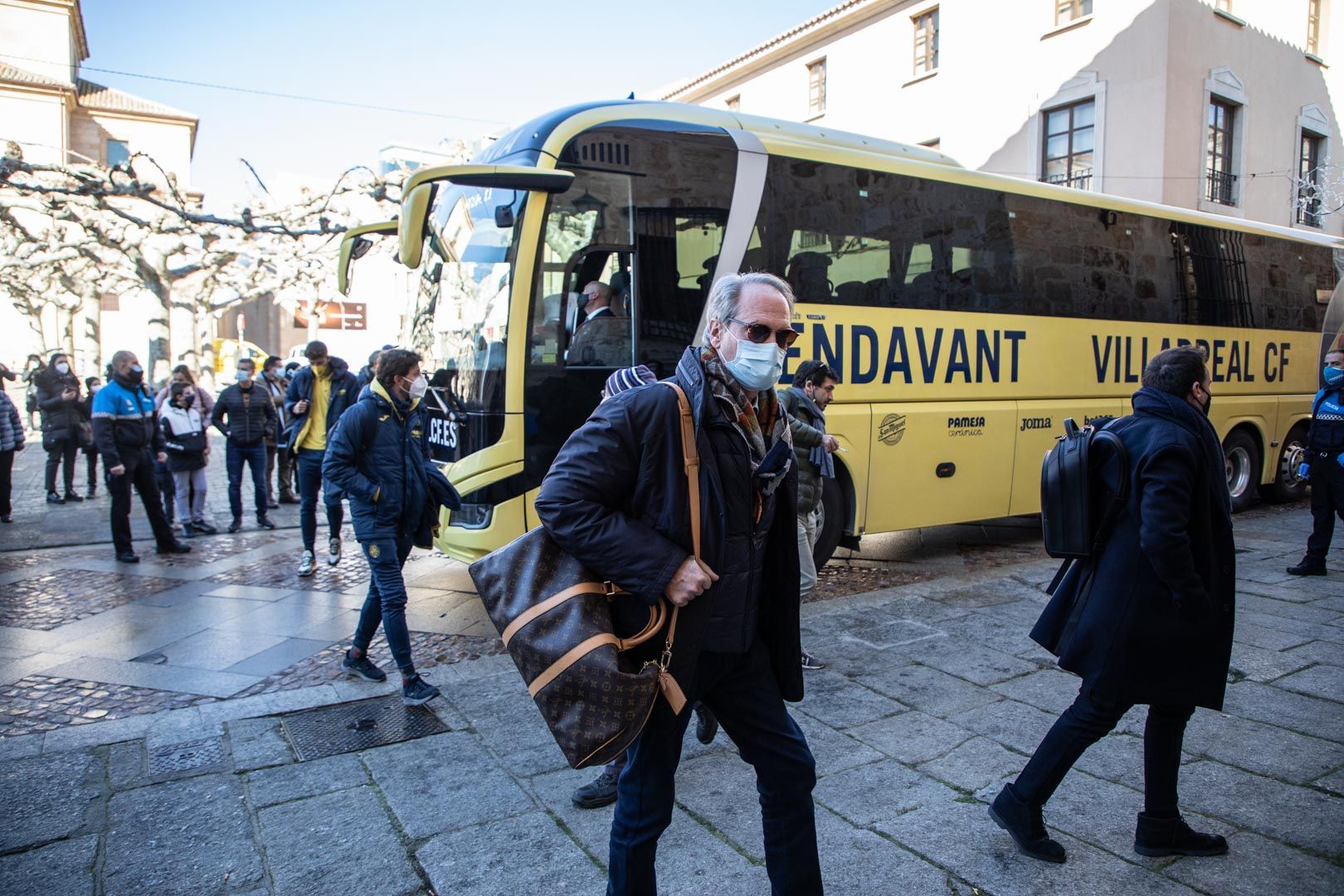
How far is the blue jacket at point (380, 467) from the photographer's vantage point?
4.44 meters

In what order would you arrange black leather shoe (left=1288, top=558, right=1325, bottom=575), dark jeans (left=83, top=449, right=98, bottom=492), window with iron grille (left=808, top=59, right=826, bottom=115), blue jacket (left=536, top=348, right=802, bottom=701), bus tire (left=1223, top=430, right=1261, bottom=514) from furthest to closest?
1. window with iron grille (left=808, top=59, right=826, bottom=115)
2. dark jeans (left=83, top=449, right=98, bottom=492)
3. bus tire (left=1223, top=430, right=1261, bottom=514)
4. black leather shoe (left=1288, top=558, right=1325, bottom=575)
5. blue jacket (left=536, top=348, right=802, bottom=701)

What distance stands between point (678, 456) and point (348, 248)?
19.4 ft

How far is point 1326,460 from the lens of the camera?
6.87 metres

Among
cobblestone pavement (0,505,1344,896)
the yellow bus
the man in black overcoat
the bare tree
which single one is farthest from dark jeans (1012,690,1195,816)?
the bare tree

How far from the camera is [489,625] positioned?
572cm

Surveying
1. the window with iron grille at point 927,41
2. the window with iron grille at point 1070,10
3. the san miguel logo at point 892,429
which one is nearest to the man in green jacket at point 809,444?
the san miguel logo at point 892,429

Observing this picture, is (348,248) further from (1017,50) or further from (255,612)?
(1017,50)

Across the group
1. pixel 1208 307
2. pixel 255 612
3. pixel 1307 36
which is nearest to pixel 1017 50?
pixel 1307 36

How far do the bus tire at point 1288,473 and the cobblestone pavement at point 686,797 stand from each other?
6976mm

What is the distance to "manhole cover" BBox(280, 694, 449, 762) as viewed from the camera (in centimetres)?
380

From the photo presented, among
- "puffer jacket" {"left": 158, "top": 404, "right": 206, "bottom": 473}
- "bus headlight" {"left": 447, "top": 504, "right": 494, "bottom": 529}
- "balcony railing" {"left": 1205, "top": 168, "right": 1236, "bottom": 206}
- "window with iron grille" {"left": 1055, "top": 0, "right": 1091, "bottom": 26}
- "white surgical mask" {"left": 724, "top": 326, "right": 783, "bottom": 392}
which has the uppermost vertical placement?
"window with iron grille" {"left": 1055, "top": 0, "right": 1091, "bottom": 26}

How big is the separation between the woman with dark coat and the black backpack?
11.6 metres

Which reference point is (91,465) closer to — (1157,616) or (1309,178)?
(1157,616)

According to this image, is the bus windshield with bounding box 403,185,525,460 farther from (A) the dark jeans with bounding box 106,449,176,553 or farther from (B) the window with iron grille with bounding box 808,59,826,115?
(B) the window with iron grille with bounding box 808,59,826,115
